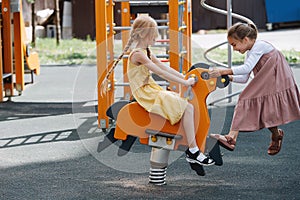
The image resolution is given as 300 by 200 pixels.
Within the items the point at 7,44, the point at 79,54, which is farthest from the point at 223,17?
the point at 7,44

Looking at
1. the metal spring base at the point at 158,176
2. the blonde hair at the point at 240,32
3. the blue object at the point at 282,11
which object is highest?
the blue object at the point at 282,11

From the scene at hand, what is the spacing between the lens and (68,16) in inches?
1005

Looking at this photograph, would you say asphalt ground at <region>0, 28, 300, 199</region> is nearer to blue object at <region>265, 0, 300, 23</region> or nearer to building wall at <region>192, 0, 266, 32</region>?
blue object at <region>265, 0, 300, 23</region>

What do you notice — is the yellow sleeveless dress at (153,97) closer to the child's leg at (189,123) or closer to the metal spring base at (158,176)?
the child's leg at (189,123)

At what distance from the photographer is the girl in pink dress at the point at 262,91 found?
4742 millimetres

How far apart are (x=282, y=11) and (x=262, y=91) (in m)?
20.4

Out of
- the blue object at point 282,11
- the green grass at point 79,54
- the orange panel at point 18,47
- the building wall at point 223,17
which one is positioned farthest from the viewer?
the building wall at point 223,17

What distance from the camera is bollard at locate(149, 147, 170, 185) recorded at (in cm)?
471

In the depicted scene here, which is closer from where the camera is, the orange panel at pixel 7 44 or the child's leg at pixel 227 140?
the child's leg at pixel 227 140

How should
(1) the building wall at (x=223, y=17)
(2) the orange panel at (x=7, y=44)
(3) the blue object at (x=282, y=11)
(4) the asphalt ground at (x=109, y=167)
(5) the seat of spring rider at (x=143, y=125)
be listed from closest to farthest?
(4) the asphalt ground at (x=109, y=167) → (5) the seat of spring rider at (x=143, y=125) → (2) the orange panel at (x=7, y=44) → (3) the blue object at (x=282, y=11) → (1) the building wall at (x=223, y=17)

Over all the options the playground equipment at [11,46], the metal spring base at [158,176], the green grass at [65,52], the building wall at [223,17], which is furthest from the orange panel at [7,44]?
the building wall at [223,17]

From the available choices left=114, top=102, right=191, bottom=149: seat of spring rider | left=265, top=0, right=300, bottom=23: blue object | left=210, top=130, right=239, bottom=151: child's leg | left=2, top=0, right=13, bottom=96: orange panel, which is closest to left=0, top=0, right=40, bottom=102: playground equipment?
left=2, top=0, right=13, bottom=96: orange panel

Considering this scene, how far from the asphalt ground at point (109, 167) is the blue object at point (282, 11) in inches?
667

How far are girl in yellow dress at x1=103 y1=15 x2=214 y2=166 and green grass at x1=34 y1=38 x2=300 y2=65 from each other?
376 inches
